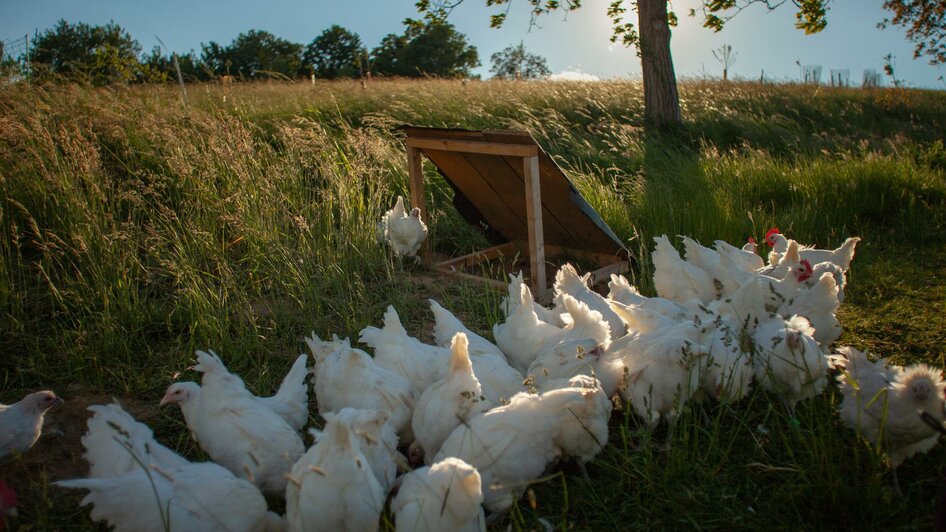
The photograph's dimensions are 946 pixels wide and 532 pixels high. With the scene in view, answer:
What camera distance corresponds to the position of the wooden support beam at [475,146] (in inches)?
165

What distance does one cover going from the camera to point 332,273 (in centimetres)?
439

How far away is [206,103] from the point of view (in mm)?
8969

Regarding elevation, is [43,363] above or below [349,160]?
below

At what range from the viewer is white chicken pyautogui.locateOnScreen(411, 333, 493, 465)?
2459mm

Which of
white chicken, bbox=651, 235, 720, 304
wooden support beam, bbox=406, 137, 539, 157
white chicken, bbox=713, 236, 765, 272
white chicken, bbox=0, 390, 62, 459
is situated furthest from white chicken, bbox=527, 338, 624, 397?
white chicken, bbox=0, 390, 62, 459

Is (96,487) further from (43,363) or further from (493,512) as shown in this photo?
(43,363)

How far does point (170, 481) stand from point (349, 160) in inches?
193


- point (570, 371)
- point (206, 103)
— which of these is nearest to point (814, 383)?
point (570, 371)

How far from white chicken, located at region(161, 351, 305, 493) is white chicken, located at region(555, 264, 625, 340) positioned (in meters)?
1.57

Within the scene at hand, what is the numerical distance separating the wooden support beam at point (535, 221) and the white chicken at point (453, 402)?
197 cm

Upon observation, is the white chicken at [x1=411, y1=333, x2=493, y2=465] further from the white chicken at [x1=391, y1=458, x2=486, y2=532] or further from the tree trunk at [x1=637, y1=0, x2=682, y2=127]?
the tree trunk at [x1=637, y1=0, x2=682, y2=127]

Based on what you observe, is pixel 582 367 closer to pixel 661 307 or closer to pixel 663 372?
pixel 663 372

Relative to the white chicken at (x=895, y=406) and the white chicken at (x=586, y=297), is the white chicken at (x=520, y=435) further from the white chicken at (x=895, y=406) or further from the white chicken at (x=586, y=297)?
the white chicken at (x=586, y=297)

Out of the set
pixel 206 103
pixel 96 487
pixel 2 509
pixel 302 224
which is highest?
pixel 206 103
